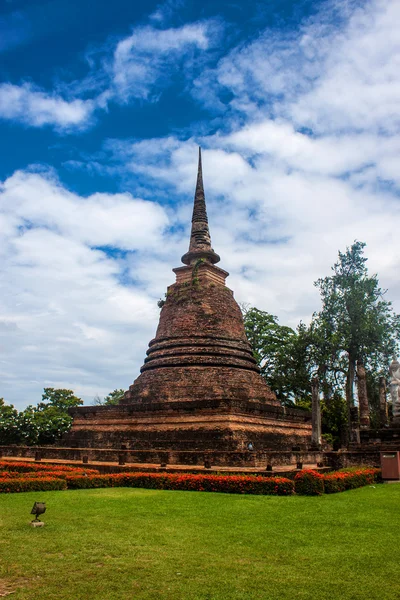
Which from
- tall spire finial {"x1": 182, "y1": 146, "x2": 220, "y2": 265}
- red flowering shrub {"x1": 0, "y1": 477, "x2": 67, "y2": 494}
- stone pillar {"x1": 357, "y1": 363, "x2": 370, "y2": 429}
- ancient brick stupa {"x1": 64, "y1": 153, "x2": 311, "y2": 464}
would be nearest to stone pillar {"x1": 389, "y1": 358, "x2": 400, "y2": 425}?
stone pillar {"x1": 357, "y1": 363, "x2": 370, "y2": 429}

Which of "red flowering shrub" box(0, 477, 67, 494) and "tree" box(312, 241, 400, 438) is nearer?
"red flowering shrub" box(0, 477, 67, 494)

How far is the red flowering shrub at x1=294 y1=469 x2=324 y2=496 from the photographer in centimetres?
1168

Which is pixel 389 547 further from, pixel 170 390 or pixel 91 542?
pixel 170 390

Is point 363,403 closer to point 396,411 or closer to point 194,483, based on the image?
point 396,411

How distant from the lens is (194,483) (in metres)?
12.6

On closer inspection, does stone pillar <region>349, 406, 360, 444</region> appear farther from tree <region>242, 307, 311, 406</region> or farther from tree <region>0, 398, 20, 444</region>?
tree <region>0, 398, 20, 444</region>

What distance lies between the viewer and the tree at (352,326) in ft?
→ 97.1

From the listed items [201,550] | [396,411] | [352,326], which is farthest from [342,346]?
[201,550]

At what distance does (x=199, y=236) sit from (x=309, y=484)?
18592 mm

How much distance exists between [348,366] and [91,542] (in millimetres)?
25826

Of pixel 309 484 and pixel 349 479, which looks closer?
pixel 309 484

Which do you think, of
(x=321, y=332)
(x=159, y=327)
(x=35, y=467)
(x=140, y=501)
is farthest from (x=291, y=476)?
(x=321, y=332)

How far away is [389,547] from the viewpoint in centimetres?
664

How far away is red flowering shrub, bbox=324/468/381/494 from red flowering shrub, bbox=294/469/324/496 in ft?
1.62
